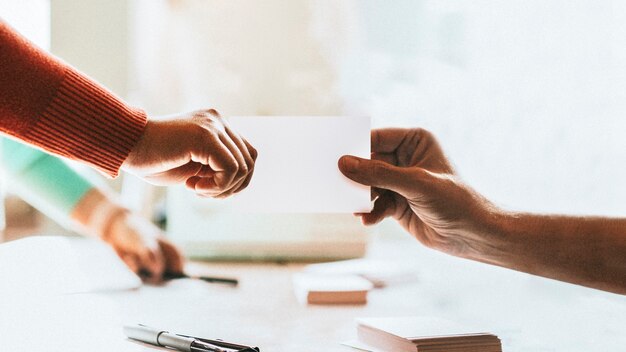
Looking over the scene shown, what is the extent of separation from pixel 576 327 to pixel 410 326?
352 mm

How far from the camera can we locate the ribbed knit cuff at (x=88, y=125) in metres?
0.83

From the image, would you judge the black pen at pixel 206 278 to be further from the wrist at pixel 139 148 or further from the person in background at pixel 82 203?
the wrist at pixel 139 148

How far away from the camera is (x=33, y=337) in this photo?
2.94 ft

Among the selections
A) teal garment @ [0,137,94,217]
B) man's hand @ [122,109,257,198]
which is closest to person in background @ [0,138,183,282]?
teal garment @ [0,137,94,217]

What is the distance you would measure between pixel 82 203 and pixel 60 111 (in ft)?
2.26

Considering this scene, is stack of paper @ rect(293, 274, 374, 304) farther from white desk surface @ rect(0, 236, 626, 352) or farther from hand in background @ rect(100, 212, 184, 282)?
hand in background @ rect(100, 212, 184, 282)

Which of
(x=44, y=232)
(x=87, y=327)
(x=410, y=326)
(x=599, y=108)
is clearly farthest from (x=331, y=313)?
(x=599, y=108)

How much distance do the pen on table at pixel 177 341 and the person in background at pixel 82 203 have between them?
0.53 metres

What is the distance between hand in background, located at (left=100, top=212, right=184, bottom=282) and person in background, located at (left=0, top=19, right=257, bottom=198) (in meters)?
0.41

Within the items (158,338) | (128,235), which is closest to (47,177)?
(128,235)

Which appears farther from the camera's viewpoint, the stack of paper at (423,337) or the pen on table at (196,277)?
the pen on table at (196,277)

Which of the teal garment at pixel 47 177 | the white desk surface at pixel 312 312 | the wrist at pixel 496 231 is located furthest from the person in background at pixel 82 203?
the wrist at pixel 496 231

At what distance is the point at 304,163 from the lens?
1.00m

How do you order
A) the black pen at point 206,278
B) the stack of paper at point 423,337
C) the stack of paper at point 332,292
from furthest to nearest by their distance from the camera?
1. the black pen at point 206,278
2. the stack of paper at point 332,292
3. the stack of paper at point 423,337
